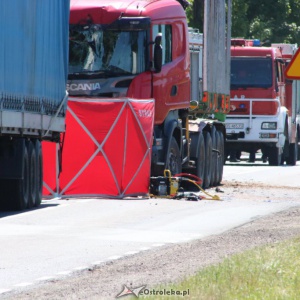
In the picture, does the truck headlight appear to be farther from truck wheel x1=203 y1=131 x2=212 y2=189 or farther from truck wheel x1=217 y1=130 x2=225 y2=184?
truck wheel x1=203 y1=131 x2=212 y2=189

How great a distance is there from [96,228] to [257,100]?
69.1 ft

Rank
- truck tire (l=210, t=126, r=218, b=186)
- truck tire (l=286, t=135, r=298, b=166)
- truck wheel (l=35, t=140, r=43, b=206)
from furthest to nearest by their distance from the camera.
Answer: truck tire (l=286, t=135, r=298, b=166), truck tire (l=210, t=126, r=218, b=186), truck wheel (l=35, t=140, r=43, b=206)

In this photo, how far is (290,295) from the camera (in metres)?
9.20

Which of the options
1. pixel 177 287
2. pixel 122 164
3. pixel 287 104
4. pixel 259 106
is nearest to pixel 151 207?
pixel 122 164

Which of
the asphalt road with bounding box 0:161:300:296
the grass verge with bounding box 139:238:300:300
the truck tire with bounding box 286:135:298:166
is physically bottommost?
the truck tire with bounding box 286:135:298:166

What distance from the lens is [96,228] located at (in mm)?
16250

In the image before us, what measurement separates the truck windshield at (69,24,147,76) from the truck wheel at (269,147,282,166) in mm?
15771

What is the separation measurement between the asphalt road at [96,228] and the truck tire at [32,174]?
0.20 m

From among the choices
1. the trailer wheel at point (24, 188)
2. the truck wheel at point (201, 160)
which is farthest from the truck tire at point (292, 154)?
the trailer wheel at point (24, 188)

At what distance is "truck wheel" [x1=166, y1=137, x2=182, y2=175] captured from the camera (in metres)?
24.2

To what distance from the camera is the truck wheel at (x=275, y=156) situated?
3853 centimetres

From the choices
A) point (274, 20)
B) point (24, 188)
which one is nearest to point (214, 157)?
point (24, 188)

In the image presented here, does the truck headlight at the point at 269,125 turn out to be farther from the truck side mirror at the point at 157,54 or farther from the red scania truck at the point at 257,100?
the truck side mirror at the point at 157,54

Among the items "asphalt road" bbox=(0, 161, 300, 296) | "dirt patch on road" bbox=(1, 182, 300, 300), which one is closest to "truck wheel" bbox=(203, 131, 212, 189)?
"asphalt road" bbox=(0, 161, 300, 296)
